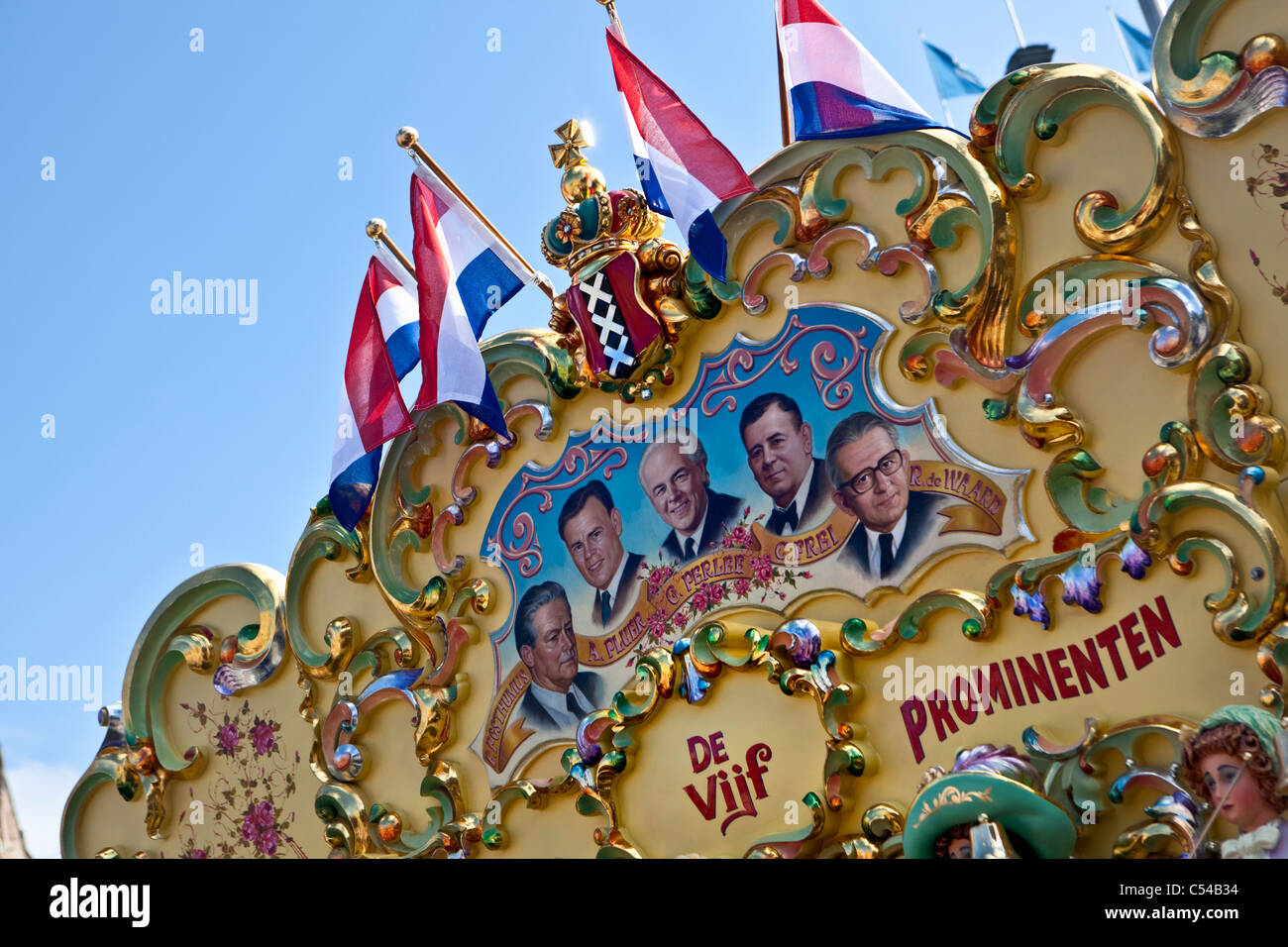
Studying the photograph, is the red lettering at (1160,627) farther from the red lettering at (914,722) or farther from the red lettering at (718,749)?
the red lettering at (718,749)

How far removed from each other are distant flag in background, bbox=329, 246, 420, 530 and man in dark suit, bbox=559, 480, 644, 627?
1308 mm

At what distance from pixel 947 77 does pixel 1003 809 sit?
11.2m

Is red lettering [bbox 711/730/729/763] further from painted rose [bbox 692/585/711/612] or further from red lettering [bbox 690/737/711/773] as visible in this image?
painted rose [bbox 692/585/711/612]

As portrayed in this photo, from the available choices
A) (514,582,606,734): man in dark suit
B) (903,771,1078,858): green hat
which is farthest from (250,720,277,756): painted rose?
(903,771,1078,858): green hat

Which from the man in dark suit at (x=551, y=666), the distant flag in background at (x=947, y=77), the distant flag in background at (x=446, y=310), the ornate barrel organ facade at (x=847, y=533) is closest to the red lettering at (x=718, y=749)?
the ornate barrel organ facade at (x=847, y=533)

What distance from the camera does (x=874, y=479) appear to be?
6234mm

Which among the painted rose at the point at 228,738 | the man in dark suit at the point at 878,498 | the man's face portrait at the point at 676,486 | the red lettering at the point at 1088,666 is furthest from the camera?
the painted rose at the point at 228,738

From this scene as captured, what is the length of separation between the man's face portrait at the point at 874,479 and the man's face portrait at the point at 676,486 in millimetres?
770

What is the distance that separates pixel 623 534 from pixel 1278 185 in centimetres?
332

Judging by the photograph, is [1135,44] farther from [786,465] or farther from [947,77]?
[786,465]

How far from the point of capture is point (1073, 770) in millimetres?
5371

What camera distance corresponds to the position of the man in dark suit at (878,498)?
6086 millimetres
